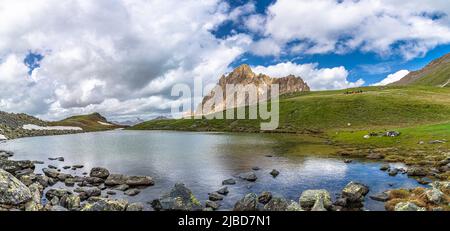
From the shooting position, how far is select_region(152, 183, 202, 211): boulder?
104 feet

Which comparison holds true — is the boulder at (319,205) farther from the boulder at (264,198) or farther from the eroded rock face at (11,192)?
the eroded rock face at (11,192)

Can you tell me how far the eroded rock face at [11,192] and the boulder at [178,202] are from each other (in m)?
12.3

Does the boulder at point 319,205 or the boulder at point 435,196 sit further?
the boulder at point 435,196

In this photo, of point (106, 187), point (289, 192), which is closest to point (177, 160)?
point (106, 187)

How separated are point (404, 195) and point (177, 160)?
46.3 metres

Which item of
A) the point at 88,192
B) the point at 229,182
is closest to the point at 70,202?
the point at 88,192

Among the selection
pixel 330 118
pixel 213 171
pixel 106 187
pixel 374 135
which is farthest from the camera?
pixel 330 118

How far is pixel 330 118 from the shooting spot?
182 meters

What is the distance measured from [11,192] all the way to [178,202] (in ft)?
50.2

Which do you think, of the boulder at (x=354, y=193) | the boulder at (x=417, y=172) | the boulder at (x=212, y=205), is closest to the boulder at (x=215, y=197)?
the boulder at (x=212, y=205)

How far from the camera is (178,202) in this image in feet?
105

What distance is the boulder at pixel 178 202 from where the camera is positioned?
31719 mm
